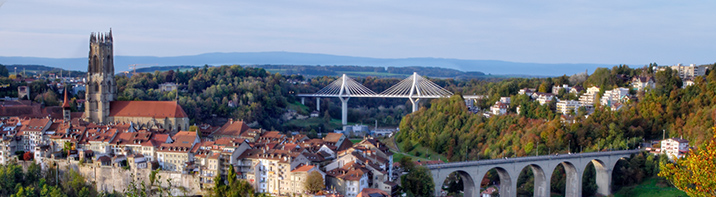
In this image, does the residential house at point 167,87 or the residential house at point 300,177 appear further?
the residential house at point 167,87

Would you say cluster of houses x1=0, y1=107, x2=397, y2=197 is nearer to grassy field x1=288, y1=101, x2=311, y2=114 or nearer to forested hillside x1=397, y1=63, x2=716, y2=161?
forested hillside x1=397, y1=63, x2=716, y2=161

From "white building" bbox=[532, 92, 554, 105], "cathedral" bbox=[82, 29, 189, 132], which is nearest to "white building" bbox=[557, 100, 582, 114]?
"white building" bbox=[532, 92, 554, 105]

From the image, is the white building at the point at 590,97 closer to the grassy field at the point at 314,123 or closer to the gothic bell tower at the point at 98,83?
the grassy field at the point at 314,123

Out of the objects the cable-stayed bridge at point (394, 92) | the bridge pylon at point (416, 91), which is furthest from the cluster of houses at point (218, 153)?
the bridge pylon at point (416, 91)

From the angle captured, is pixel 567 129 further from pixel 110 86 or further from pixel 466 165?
pixel 110 86

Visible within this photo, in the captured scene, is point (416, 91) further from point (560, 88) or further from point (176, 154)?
point (176, 154)

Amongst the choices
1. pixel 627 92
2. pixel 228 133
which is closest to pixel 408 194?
pixel 228 133
